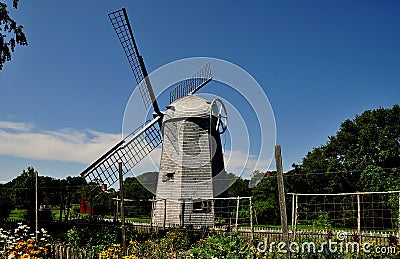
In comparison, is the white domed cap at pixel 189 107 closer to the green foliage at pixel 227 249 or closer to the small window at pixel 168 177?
the small window at pixel 168 177

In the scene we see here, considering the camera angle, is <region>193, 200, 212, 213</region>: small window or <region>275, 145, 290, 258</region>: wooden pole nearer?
<region>275, 145, 290, 258</region>: wooden pole

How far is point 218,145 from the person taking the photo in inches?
717

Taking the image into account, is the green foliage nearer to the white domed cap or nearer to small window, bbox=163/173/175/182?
small window, bbox=163/173/175/182

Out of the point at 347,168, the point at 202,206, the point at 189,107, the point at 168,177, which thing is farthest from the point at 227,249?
the point at 347,168

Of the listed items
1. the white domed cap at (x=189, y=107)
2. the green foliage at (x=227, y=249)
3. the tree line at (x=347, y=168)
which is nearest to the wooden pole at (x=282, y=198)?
the green foliage at (x=227, y=249)

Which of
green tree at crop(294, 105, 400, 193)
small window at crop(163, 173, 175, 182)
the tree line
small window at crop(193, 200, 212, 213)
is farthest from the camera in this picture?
green tree at crop(294, 105, 400, 193)

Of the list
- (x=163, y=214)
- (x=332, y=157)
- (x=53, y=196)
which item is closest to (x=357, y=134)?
(x=332, y=157)

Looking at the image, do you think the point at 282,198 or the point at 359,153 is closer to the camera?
the point at 282,198

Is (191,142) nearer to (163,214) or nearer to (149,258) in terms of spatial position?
(163,214)

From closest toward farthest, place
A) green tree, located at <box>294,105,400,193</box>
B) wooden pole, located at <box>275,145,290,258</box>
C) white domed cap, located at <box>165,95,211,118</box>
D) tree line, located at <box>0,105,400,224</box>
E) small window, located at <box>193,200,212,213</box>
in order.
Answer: wooden pole, located at <box>275,145,290,258</box>, small window, located at <box>193,200,212,213</box>, white domed cap, located at <box>165,95,211,118</box>, tree line, located at <box>0,105,400,224</box>, green tree, located at <box>294,105,400,193</box>

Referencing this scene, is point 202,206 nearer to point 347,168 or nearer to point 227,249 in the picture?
point 227,249

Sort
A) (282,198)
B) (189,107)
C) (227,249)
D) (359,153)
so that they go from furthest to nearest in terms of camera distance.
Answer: (359,153), (189,107), (227,249), (282,198)

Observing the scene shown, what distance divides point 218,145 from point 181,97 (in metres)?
2.93

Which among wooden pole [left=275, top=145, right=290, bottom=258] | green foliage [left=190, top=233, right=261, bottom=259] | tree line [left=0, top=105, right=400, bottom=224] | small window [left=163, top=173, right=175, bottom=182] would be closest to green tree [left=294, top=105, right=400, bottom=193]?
tree line [left=0, top=105, right=400, bottom=224]
